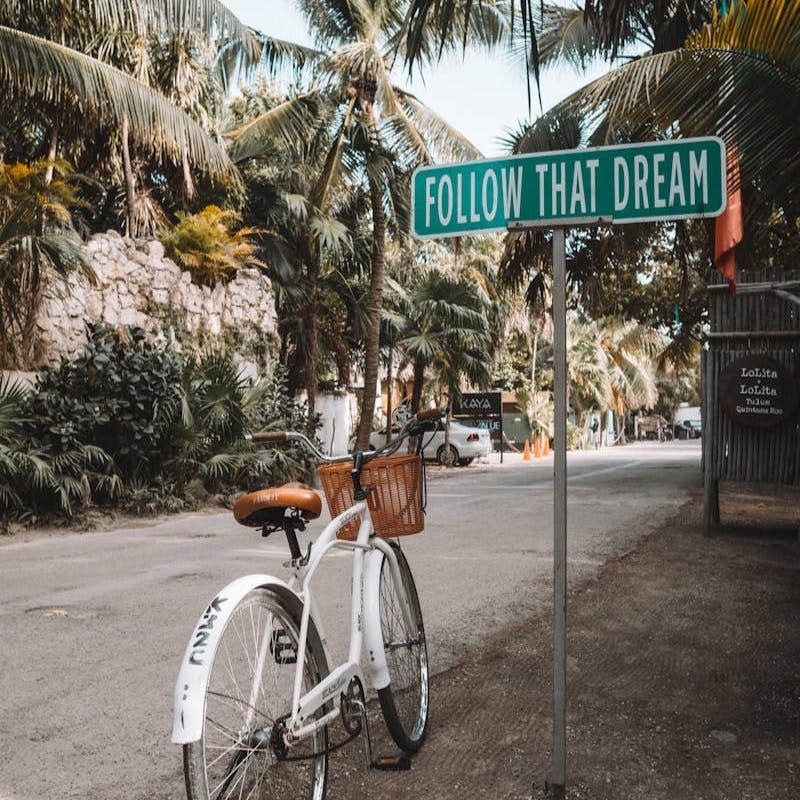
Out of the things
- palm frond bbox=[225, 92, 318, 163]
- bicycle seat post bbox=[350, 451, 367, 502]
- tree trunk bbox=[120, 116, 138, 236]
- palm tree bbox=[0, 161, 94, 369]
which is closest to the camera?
bicycle seat post bbox=[350, 451, 367, 502]

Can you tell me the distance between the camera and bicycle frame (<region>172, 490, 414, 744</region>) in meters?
2.28

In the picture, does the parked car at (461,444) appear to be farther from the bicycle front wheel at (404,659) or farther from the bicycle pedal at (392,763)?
Answer: the bicycle pedal at (392,763)

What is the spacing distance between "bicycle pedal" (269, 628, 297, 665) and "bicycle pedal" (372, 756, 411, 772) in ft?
2.23

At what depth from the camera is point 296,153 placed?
20.0m

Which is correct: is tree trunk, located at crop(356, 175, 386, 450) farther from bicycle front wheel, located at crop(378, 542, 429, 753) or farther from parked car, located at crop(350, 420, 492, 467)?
bicycle front wheel, located at crop(378, 542, 429, 753)

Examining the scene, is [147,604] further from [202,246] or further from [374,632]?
[202,246]

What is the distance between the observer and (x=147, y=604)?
6.26 metres

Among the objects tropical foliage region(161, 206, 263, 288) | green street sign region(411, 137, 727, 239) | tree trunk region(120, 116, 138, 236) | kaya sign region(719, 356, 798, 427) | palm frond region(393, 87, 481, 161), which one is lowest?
kaya sign region(719, 356, 798, 427)

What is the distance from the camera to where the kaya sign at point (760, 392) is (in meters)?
8.38

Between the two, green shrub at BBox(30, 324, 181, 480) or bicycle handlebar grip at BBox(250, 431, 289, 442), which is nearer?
bicycle handlebar grip at BBox(250, 431, 289, 442)

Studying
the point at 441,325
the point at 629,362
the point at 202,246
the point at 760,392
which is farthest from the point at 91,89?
the point at 629,362

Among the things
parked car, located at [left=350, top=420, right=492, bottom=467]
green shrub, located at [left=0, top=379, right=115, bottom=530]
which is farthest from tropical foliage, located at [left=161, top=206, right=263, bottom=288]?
parked car, located at [left=350, top=420, right=492, bottom=467]

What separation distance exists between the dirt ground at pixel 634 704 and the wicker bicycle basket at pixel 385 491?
0.97 m

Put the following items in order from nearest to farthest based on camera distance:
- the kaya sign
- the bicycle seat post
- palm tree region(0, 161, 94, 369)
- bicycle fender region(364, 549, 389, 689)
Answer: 1. bicycle fender region(364, 549, 389, 689)
2. the bicycle seat post
3. the kaya sign
4. palm tree region(0, 161, 94, 369)
